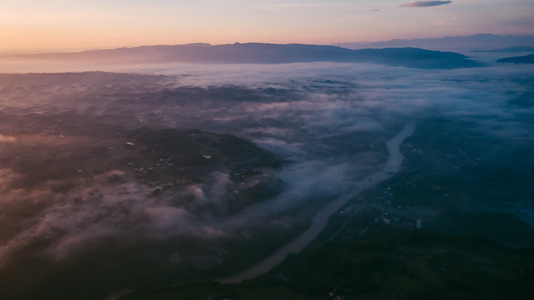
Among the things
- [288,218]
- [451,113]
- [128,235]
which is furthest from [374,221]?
[451,113]

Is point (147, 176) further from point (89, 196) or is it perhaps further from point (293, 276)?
point (293, 276)

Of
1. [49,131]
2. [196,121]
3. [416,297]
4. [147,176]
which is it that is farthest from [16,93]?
[416,297]

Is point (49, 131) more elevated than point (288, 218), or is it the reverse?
point (49, 131)

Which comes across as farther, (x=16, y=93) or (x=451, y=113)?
(x=16, y=93)

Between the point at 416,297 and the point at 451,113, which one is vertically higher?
the point at 451,113

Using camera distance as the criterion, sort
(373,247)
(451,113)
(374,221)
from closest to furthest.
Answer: (373,247)
(374,221)
(451,113)

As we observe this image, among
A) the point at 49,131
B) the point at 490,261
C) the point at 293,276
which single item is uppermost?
the point at 49,131

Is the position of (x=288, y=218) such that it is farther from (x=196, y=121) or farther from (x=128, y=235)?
(x=196, y=121)

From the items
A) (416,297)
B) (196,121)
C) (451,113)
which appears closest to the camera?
(416,297)

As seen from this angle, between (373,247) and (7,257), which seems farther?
(373,247)
